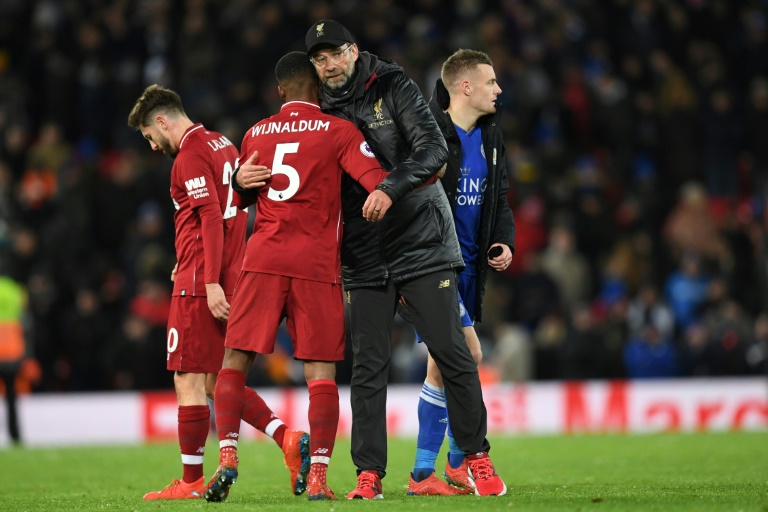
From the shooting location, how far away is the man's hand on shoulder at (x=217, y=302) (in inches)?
290

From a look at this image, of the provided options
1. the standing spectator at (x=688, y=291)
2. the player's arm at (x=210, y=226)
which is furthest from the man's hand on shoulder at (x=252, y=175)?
the standing spectator at (x=688, y=291)

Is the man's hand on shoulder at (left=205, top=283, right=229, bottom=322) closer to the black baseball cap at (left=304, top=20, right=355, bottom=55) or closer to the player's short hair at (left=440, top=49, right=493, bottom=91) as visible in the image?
the black baseball cap at (left=304, top=20, right=355, bottom=55)

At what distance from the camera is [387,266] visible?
7113mm

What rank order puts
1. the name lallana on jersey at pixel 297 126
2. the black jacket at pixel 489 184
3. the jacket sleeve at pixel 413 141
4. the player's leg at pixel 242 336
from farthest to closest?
the black jacket at pixel 489 184 → the name lallana on jersey at pixel 297 126 → the player's leg at pixel 242 336 → the jacket sleeve at pixel 413 141

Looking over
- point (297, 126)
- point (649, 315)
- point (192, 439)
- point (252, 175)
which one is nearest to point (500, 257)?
point (297, 126)

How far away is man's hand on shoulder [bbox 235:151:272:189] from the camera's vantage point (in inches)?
273

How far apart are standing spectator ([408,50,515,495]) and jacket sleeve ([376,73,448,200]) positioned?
0.76 m

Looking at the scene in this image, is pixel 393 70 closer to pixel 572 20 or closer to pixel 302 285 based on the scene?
pixel 302 285

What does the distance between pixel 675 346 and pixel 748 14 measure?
22.6ft

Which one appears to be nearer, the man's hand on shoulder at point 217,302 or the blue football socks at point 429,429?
the man's hand on shoulder at point 217,302

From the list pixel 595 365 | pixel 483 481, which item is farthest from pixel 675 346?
pixel 483 481

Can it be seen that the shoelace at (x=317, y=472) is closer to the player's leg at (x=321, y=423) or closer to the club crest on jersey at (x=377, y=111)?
the player's leg at (x=321, y=423)

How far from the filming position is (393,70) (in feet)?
23.4

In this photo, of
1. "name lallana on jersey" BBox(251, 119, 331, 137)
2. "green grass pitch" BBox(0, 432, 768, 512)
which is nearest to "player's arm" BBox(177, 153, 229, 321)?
"name lallana on jersey" BBox(251, 119, 331, 137)
